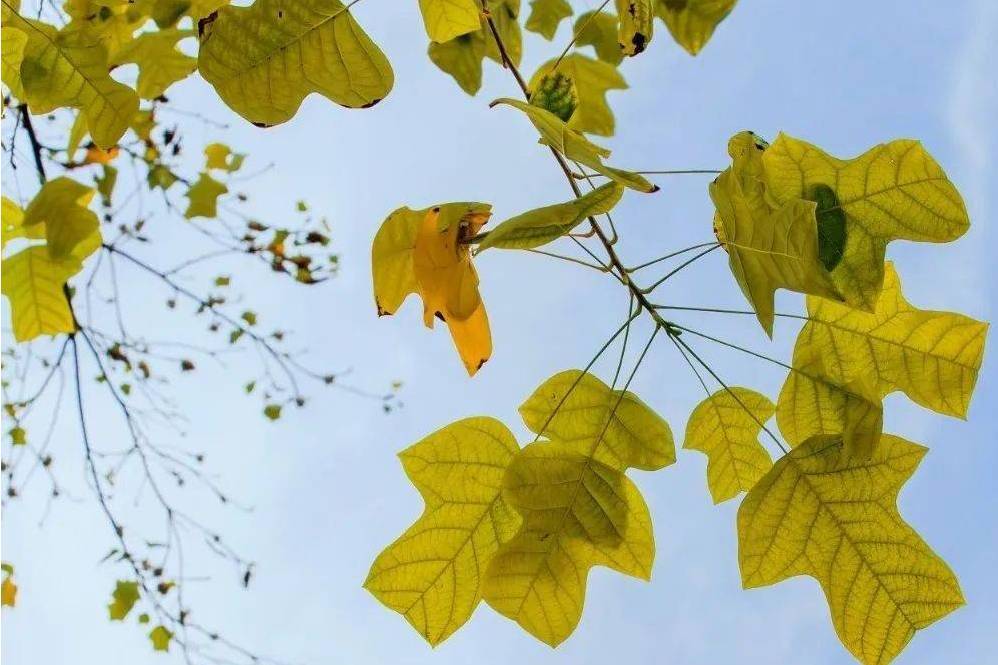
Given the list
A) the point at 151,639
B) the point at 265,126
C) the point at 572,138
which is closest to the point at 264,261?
the point at 151,639

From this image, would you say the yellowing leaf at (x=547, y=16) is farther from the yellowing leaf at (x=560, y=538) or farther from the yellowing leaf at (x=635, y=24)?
the yellowing leaf at (x=560, y=538)

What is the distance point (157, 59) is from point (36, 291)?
58 centimetres

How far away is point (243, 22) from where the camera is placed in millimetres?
855

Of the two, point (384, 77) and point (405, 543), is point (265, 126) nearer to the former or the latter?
point (384, 77)

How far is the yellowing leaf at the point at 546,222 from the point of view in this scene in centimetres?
63

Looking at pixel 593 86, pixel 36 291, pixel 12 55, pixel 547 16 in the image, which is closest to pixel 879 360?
pixel 593 86

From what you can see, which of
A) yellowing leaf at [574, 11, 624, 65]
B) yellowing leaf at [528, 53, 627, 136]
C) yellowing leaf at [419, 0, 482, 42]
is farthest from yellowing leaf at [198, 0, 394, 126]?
yellowing leaf at [574, 11, 624, 65]

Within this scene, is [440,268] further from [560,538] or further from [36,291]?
[36,291]

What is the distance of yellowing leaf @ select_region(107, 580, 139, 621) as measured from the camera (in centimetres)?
246

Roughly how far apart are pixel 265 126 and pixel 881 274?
2.23ft

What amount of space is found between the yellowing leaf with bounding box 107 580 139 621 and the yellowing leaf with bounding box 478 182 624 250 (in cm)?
238

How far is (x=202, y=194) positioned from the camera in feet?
7.40

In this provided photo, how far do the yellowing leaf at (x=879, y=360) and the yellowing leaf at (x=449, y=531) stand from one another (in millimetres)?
367

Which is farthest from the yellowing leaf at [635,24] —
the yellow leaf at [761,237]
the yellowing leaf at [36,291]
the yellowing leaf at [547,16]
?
the yellowing leaf at [36,291]
